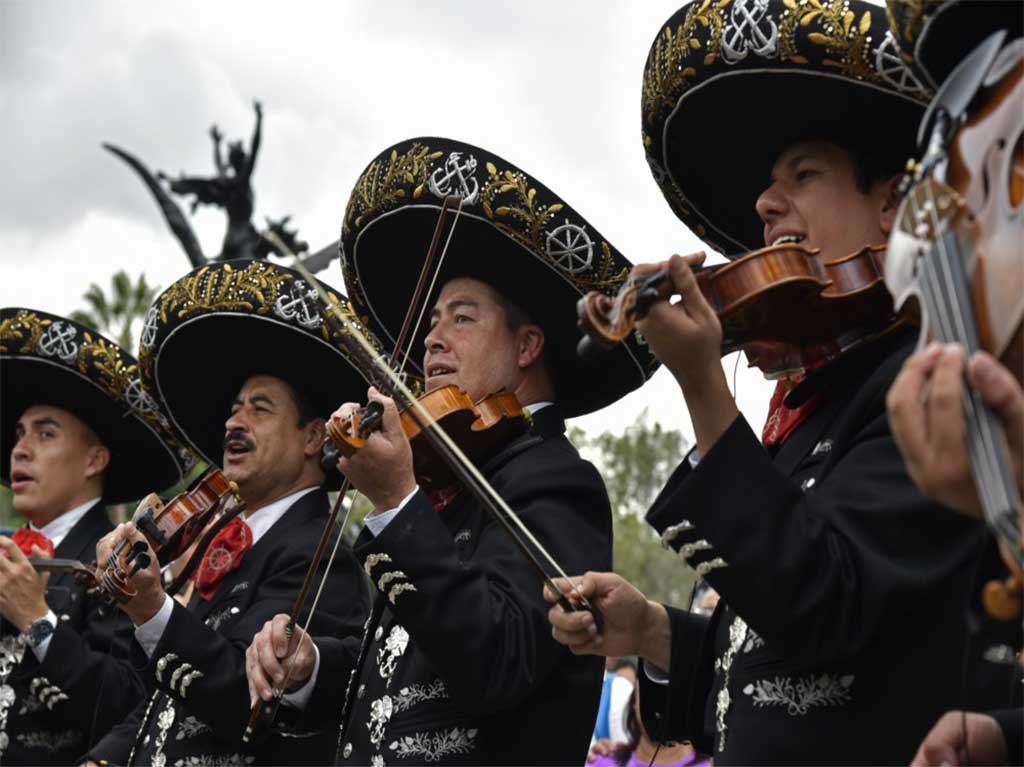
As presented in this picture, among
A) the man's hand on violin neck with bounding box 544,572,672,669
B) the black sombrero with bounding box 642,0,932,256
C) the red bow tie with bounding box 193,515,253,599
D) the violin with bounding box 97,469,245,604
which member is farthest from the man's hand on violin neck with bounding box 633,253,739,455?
the red bow tie with bounding box 193,515,253,599

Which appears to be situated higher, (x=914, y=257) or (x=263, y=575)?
(x=263, y=575)

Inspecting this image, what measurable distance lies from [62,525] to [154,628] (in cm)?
226

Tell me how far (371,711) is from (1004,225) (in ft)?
8.11

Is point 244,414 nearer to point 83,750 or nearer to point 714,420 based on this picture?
point 83,750

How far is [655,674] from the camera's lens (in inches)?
144

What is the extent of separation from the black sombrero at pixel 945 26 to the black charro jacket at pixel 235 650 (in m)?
3.00

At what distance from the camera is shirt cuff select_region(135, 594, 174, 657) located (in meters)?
4.89

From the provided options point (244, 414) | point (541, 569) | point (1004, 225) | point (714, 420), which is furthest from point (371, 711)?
point (1004, 225)

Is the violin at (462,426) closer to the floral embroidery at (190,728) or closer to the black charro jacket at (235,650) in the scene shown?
the black charro jacket at (235,650)

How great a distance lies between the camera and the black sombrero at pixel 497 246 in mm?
4496

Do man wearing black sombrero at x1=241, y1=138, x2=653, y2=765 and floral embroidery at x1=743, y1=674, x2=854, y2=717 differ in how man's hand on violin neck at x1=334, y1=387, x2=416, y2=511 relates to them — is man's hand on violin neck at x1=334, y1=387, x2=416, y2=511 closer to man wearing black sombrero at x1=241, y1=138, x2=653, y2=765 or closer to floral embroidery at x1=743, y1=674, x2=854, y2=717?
man wearing black sombrero at x1=241, y1=138, x2=653, y2=765

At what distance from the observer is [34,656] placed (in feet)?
19.6

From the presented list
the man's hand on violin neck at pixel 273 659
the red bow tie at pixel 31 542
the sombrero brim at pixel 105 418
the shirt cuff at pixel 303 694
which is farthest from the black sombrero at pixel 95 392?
the man's hand on violin neck at pixel 273 659

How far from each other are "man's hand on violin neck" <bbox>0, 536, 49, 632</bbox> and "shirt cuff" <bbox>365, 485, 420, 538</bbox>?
2794mm
